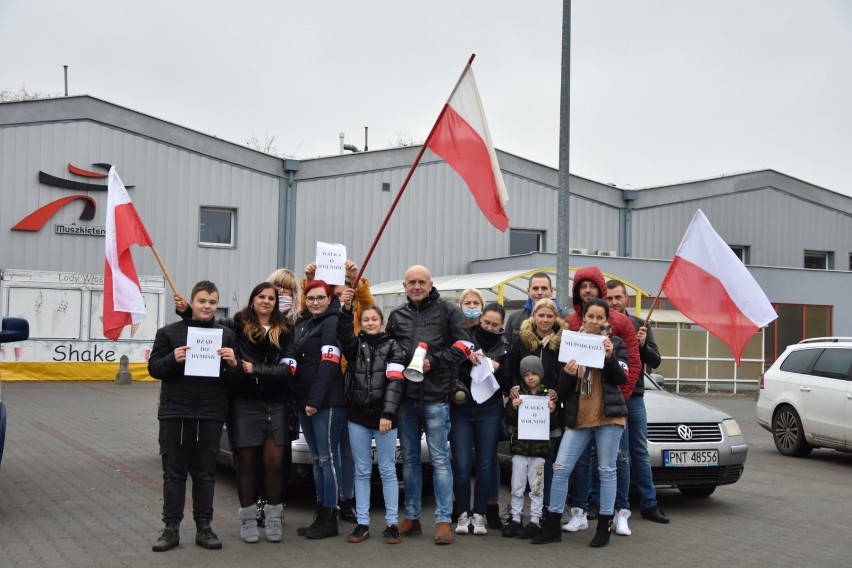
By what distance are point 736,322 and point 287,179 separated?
20699 mm

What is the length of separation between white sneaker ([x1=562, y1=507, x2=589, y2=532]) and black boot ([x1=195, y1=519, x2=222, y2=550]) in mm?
2652

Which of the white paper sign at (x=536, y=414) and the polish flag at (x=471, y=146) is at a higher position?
the polish flag at (x=471, y=146)

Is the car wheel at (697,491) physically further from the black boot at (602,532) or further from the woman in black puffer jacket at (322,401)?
the woman in black puffer jacket at (322,401)

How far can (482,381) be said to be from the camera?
7.13 meters

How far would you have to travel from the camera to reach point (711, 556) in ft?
21.9

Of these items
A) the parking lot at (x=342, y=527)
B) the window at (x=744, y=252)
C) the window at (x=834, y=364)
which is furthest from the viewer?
the window at (x=744, y=252)

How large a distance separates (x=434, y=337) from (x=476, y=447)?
37.3 inches

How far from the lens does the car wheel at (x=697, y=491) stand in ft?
30.0

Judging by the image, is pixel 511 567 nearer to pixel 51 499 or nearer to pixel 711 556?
pixel 711 556

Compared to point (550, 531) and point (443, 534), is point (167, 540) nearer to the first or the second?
point (443, 534)

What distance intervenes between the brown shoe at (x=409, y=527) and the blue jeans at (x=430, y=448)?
3 centimetres

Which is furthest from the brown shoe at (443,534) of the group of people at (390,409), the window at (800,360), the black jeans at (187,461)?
the window at (800,360)

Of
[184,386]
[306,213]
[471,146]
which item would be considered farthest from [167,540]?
[306,213]

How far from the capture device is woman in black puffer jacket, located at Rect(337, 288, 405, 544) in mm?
6910
